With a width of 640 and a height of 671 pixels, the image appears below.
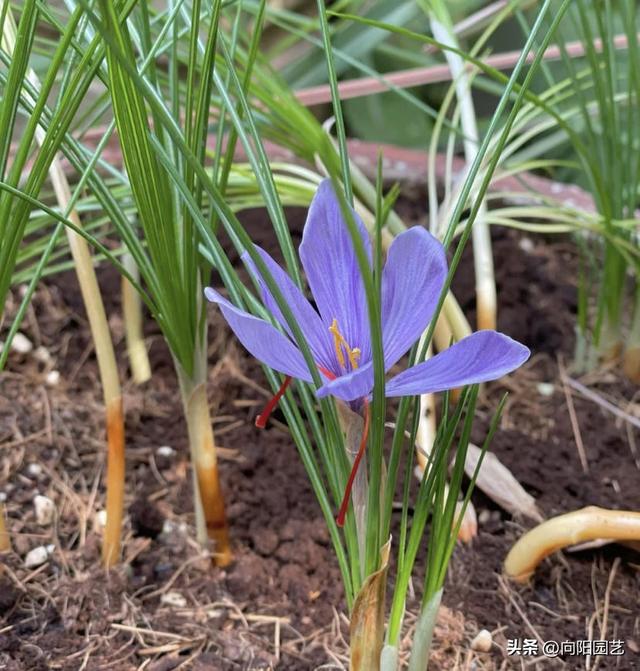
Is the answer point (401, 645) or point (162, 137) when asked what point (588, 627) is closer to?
point (401, 645)

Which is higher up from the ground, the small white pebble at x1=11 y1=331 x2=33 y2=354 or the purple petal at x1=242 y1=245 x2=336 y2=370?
the purple petal at x1=242 y1=245 x2=336 y2=370

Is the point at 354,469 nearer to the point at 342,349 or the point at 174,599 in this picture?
the point at 342,349

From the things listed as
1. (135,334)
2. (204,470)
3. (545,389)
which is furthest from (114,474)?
(545,389)

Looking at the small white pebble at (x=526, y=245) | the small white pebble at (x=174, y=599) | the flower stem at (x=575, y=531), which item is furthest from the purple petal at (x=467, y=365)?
the small white pebble at (x=526, y=245)

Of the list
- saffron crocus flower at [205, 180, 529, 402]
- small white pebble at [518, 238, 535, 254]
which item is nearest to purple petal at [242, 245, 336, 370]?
saffron crocus flower at [205, 180, 529, 402]

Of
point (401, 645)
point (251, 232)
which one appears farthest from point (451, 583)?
point (251, 232)

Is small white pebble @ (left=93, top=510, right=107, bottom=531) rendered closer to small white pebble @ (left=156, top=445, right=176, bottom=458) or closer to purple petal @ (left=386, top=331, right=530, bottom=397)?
small white pebble @ (left=156, top=445, right=176, bottom=458)
